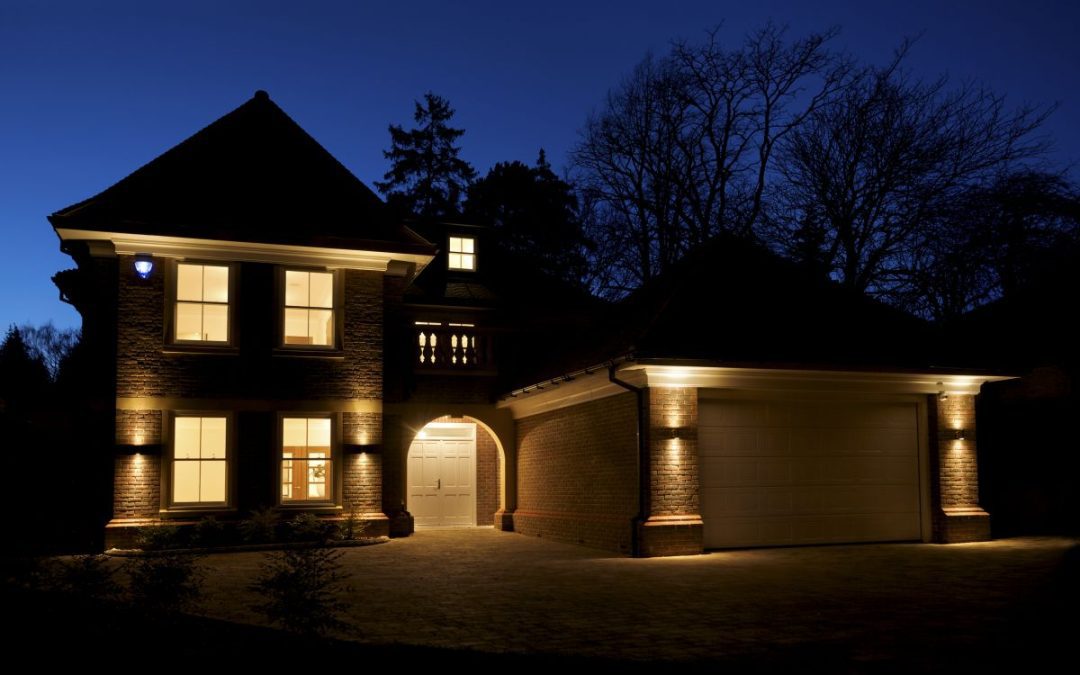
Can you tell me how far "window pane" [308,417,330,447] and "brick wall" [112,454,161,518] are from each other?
2886 millimetres

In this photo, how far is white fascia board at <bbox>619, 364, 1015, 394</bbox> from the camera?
15633mm

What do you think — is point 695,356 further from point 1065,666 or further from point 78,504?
point 78,504

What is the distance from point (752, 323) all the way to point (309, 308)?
829 centimetres

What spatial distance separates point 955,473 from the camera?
17.3 meters

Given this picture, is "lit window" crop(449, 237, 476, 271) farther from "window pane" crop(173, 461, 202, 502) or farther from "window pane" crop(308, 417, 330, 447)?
"window pane" crop(173, 461, 202, 502)

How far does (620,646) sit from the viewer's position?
803cm

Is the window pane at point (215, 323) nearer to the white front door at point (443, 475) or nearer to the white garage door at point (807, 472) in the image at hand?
the white front door at point (443, 475)

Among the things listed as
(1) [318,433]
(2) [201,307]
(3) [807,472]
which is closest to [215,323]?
(2) [201,307]

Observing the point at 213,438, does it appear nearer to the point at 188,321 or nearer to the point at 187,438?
the point at 187,438

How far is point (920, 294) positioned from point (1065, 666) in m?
20.0

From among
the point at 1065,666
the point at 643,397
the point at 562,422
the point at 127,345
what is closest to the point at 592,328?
the point at 562,422

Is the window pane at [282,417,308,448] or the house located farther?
the window pane at [282,417,308,448]

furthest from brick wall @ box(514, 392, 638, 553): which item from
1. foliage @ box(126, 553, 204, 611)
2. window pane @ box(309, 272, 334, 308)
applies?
foliage @ box(126, 553, 204, 611)

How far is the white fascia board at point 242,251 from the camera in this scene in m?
17.7
